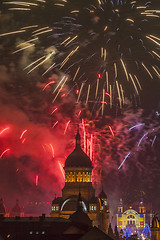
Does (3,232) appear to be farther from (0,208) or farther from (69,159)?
(0,208)

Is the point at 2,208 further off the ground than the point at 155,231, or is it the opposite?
the point at 155,231

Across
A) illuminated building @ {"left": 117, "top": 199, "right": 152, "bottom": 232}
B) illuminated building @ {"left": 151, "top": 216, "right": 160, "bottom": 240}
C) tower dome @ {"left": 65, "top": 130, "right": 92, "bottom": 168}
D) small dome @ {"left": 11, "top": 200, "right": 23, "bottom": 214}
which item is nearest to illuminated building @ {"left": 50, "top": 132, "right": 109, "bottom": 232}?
tower dome @ {"left": 65, "top": 130, "right": 92, "bottom": 168}

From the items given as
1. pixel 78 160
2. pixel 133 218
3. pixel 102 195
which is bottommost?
pixel 133 218

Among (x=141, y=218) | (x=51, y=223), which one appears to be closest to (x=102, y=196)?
(x=51, y=223)

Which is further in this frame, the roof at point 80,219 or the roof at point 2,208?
the roof at point 2,208

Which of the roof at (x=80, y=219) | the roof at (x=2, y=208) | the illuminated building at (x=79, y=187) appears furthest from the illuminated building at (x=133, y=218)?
the roof at (x=80, y=219)

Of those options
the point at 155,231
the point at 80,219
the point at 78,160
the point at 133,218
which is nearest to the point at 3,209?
the point at 78,160

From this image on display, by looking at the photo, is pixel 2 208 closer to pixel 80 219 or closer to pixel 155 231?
pixel 80 219

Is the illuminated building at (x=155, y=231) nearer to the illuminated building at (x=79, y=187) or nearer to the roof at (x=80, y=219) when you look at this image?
the roof at (x=80, y=219)
